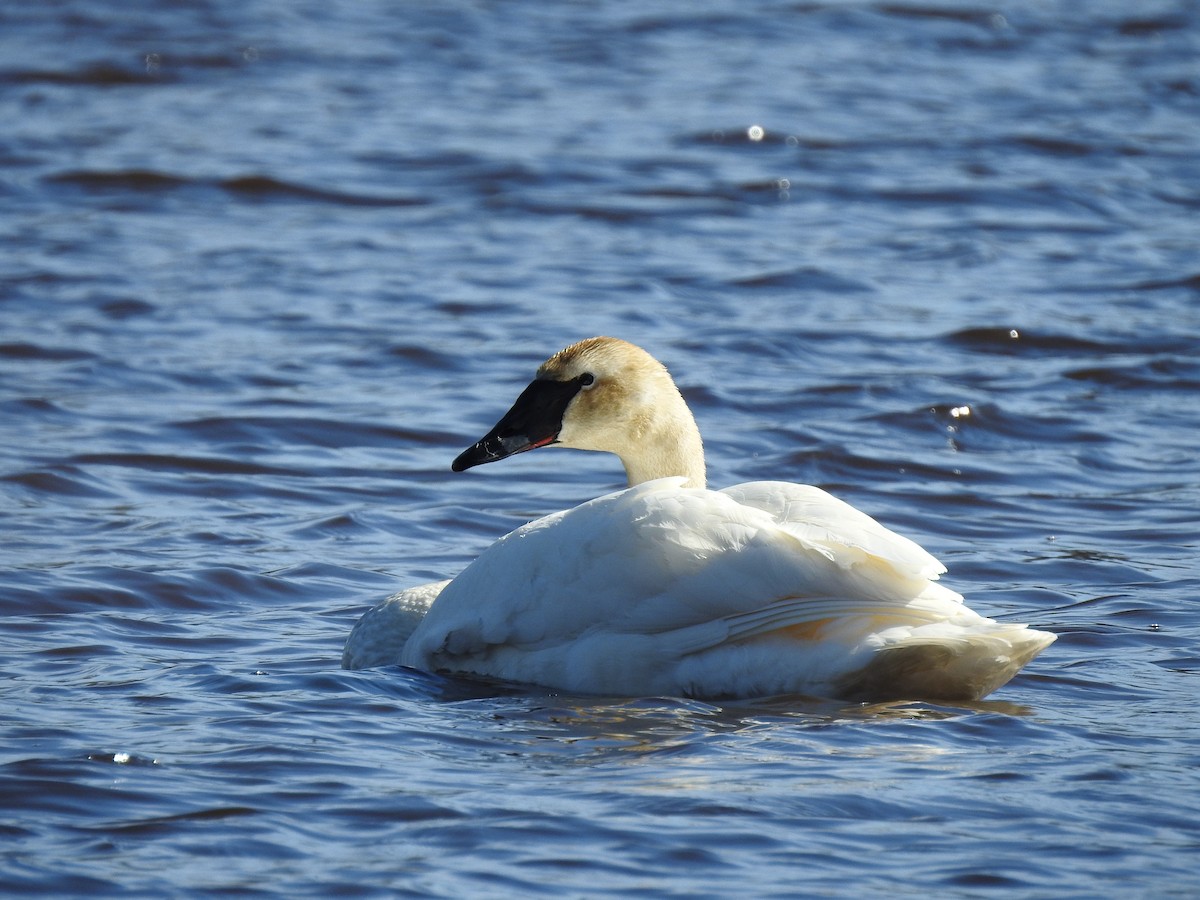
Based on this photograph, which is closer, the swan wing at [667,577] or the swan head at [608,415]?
the swan wing at [667,577]

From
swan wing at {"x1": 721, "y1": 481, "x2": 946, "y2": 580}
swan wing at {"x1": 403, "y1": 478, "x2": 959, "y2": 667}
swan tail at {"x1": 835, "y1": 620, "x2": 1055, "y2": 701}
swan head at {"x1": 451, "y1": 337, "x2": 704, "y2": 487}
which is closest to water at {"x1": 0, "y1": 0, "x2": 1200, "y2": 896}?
swan tail at {"x1": 835, "y1": 620, "x2": 1055, "y2": 701}

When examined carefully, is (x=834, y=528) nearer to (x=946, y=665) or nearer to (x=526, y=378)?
(x=946, y=665)

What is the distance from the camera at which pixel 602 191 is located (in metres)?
14.1

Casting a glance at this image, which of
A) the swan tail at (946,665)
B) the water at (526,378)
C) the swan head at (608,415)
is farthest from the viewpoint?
the swan head at (608,415)

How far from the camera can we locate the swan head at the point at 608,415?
6.54 meters

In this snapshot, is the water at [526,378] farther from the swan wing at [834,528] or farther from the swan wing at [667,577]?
the swan wing at [834,528]

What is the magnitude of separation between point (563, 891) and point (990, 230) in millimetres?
9774

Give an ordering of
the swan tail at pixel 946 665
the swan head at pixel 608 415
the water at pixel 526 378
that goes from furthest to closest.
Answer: the swan head at pixel 608 415, the swan tail at pixel 946 665, the water at pixel 526 378

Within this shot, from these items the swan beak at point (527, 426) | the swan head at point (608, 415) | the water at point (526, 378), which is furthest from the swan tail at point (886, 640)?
the swan beak at point (527, 426)

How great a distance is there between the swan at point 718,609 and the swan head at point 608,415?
0.72m

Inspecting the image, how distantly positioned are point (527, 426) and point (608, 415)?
0.98ft

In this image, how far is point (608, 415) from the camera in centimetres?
654

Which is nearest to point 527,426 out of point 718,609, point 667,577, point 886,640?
point 667,577

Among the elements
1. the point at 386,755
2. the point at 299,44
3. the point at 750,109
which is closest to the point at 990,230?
the point at 750,109
